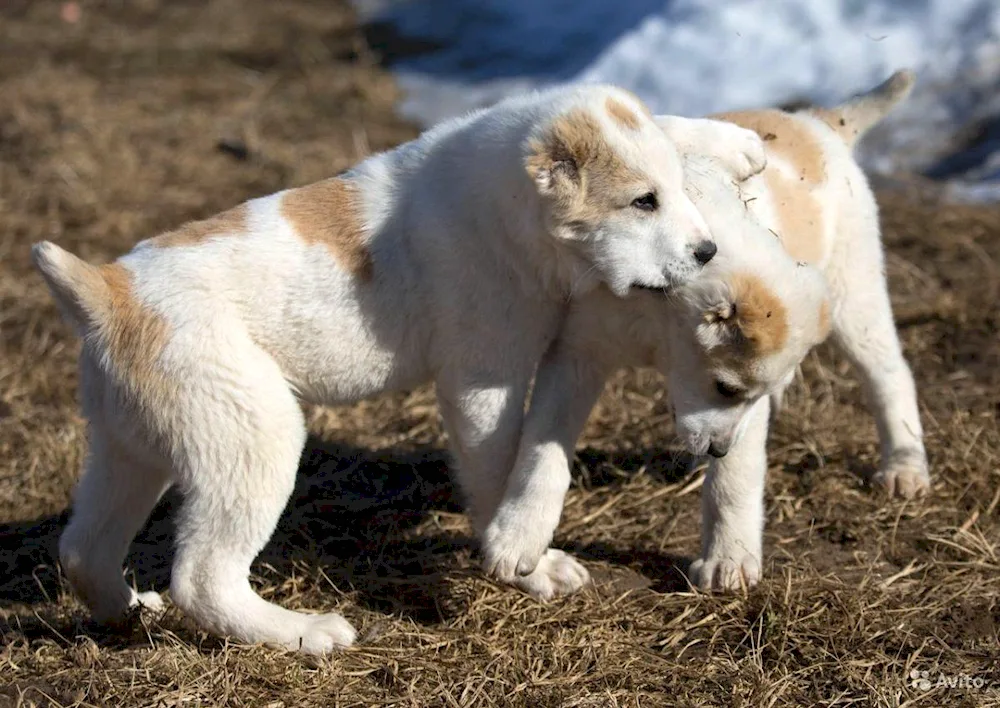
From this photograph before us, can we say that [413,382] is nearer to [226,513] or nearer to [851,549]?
[226,513]

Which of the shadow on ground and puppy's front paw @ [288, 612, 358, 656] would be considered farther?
the shadow on ground

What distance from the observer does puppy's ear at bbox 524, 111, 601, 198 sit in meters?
4.30

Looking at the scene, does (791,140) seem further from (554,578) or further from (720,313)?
(554,578)

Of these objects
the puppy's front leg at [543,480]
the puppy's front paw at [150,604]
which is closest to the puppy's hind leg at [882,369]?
the puppy's front leg at [543,480]

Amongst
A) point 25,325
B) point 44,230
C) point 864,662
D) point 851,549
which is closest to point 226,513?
point 864,662

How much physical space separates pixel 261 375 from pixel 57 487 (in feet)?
6.81

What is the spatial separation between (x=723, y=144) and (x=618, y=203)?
722mm

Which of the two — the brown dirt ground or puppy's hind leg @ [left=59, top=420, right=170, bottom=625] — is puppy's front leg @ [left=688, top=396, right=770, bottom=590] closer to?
the brown dirt ground

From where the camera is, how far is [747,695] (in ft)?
13.8

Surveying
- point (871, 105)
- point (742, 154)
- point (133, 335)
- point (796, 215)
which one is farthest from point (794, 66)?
point (133, 335)

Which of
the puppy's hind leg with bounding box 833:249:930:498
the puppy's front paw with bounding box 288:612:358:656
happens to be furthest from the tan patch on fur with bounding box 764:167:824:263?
the puppy's front paw with bounding box 288:612:358:656

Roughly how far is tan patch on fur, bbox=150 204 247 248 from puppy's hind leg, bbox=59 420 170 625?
77 centimetres

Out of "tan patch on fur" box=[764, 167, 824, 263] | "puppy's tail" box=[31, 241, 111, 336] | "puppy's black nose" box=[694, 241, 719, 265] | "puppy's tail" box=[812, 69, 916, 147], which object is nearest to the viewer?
"puppy's tail" box=[31, 241, 111, 336]

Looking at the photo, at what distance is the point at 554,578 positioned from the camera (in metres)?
4.97
